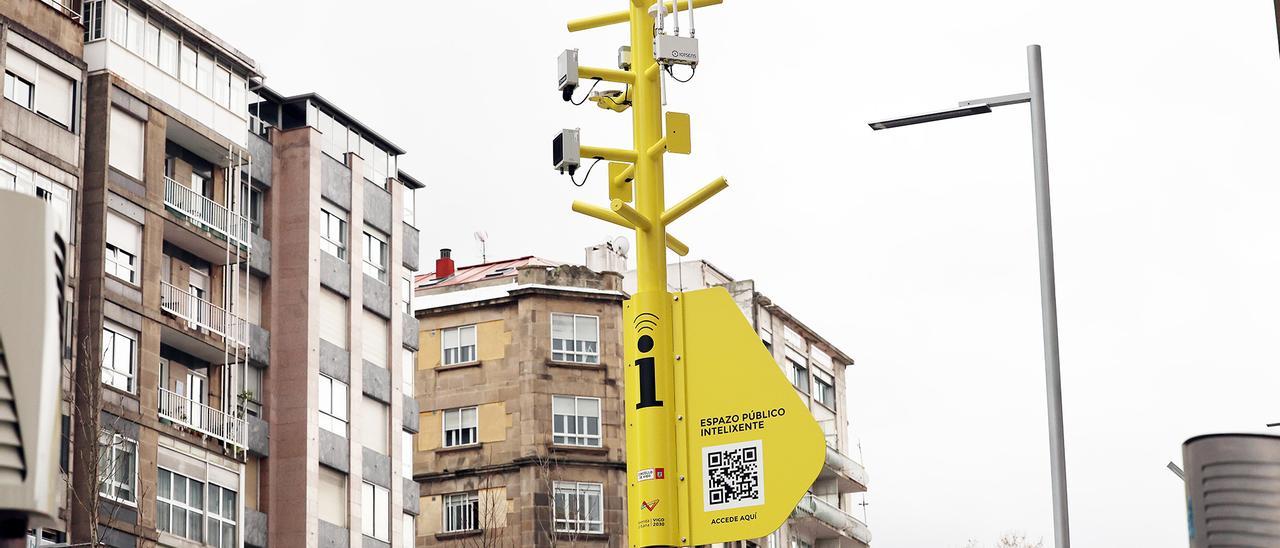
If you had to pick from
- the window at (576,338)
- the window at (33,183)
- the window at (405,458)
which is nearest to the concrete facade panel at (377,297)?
the window at (405,458)

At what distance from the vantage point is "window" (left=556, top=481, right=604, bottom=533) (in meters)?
61.2

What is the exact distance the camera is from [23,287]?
→ 2643 millimetres

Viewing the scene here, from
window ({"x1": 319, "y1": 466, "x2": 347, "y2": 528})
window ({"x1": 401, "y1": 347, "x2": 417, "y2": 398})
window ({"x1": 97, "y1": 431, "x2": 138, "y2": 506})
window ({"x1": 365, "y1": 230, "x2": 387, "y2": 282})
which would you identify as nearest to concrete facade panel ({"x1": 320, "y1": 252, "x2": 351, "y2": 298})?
window ({"x1": 365, "y1": 230, "x2": 387, "y2": 282})

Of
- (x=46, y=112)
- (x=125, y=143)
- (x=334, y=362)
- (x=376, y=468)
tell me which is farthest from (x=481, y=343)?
(x=46, y=112)

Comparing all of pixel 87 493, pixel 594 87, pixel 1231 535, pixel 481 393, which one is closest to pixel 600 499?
pixel 481 393

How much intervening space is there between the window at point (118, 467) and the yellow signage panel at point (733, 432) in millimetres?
31565

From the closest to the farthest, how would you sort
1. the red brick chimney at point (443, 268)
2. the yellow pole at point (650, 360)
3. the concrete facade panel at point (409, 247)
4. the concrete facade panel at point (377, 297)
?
the yellow pole at point (650, 360), the concrete facade panel at point (377, 297), the concrete facade panel at point (409, 247), the red brick chimney at point (443, 268)

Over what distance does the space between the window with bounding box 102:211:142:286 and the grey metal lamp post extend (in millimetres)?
29649

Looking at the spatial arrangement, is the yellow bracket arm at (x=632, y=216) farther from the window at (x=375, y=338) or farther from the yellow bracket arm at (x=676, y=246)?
the window at (x=375, y=338)

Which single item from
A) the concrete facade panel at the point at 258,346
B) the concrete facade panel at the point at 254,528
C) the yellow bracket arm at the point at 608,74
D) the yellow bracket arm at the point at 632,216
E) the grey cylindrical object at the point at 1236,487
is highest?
the concrete facade panel at the point at 258,346

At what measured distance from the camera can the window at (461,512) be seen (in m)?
61.9

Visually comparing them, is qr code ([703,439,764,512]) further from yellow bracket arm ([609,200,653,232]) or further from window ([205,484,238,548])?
window ([205,484,238,548])

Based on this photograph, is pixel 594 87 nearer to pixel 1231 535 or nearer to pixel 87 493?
pixel 1231 535

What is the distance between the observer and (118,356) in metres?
42.2
